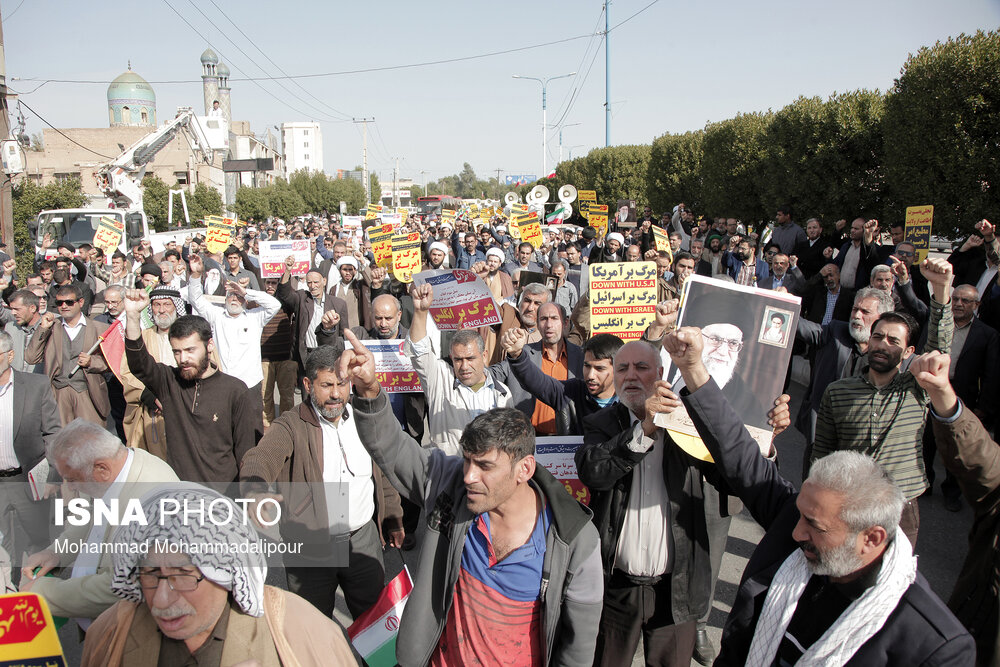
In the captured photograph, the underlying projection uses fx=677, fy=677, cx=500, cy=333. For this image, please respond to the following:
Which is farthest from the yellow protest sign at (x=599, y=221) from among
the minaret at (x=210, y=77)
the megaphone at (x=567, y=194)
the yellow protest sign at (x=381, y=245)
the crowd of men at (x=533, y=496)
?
the minaret at (x=210, y=77)

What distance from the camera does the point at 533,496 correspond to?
2.53 meters

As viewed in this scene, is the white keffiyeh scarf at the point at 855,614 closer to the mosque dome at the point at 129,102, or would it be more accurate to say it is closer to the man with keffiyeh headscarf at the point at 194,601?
the man with keffiyeh headscarf at the point at 194,601

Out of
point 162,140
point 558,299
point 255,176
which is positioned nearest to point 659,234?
point 558,299

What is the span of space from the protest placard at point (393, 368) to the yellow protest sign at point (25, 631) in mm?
3423

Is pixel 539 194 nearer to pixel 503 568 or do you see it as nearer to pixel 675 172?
pixel 675 172

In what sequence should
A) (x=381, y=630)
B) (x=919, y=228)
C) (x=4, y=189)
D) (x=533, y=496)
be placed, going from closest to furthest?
(x=533, y=496), (x=381, y=630), (x=919, y=228), (x=4, y=189)

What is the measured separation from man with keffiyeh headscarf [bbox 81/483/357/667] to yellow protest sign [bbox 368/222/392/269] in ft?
27.3

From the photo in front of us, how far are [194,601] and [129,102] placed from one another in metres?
97.0

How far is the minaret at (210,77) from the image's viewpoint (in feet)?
311

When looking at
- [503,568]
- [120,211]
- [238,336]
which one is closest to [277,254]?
[238,336]

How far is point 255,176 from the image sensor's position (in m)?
85.0

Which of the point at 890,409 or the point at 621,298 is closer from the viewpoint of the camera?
the point at 890,409

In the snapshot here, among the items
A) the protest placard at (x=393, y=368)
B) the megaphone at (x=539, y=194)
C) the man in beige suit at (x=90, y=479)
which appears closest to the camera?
the man in beige suit at (x=90, y=479)

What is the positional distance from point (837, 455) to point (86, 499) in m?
3.01
